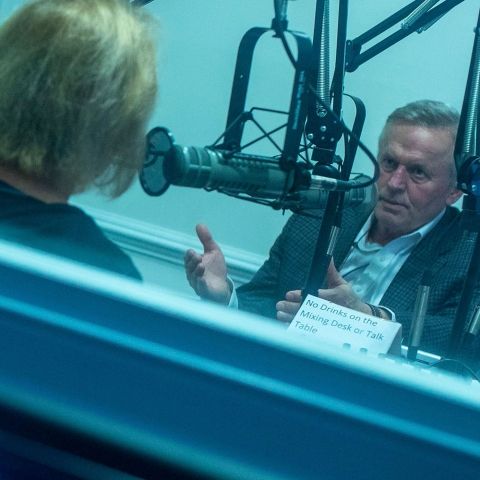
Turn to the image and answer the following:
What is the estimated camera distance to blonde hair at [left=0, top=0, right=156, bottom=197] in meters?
1.06

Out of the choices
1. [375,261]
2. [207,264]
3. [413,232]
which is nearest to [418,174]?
[413,232]

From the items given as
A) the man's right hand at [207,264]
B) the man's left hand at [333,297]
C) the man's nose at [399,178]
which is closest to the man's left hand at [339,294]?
the man's left hand at [333,297]

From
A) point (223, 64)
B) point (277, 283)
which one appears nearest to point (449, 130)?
point (277, 283)

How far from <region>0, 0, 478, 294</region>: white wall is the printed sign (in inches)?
43.1

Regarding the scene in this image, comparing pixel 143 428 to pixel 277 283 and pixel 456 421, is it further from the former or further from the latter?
pixel 277 283

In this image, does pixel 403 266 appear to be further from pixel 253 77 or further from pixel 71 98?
pixel 71 98

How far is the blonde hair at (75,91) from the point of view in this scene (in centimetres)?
106

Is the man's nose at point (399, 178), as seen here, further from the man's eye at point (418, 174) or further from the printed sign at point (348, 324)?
the printed sign at point (348, 324)

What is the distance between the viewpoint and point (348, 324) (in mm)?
1099

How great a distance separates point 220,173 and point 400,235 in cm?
130

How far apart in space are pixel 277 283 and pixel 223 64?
1.04 m

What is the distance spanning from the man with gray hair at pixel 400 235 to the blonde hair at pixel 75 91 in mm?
560

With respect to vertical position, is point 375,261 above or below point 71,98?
below

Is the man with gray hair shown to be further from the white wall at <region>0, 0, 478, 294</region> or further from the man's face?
the white wall at <region>0, 0, 478, 294</region>
